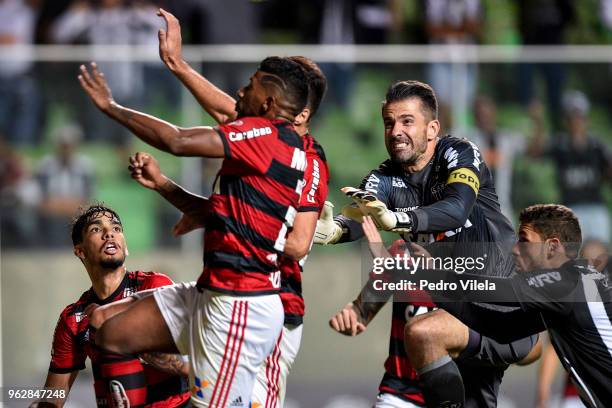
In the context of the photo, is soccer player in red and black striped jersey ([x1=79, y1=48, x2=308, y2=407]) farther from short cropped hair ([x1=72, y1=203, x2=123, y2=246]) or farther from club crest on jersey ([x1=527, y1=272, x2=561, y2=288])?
→ club crest on jersey ([x1=527, y1=272, x2=561, y2=288])

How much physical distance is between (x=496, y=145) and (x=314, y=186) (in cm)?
501

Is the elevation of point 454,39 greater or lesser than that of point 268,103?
greater

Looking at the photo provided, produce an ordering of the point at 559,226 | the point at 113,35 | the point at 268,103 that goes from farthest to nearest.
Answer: the point at 113,35 < the point at 559,226 < the point at 268,103

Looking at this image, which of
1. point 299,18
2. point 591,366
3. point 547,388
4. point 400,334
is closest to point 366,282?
point 400,334

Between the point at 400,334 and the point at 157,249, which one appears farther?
the point at 157,249

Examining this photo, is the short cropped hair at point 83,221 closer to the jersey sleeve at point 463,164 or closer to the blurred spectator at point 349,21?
the jersey sleeve at point 463,164

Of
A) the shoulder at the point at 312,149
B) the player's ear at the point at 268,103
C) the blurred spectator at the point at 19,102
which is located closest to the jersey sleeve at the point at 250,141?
the player's ear at the point at 268,103

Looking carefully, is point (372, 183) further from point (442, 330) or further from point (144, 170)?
point (144, 170)

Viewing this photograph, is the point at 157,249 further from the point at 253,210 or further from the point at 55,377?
the point at 253,210

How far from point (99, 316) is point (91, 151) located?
5343 mm

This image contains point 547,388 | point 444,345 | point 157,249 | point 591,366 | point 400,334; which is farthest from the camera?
point 157,249

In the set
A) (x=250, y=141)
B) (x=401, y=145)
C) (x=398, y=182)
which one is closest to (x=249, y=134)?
(x=250, y=141)

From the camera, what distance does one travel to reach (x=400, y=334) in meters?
6.97

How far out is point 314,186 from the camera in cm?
628
